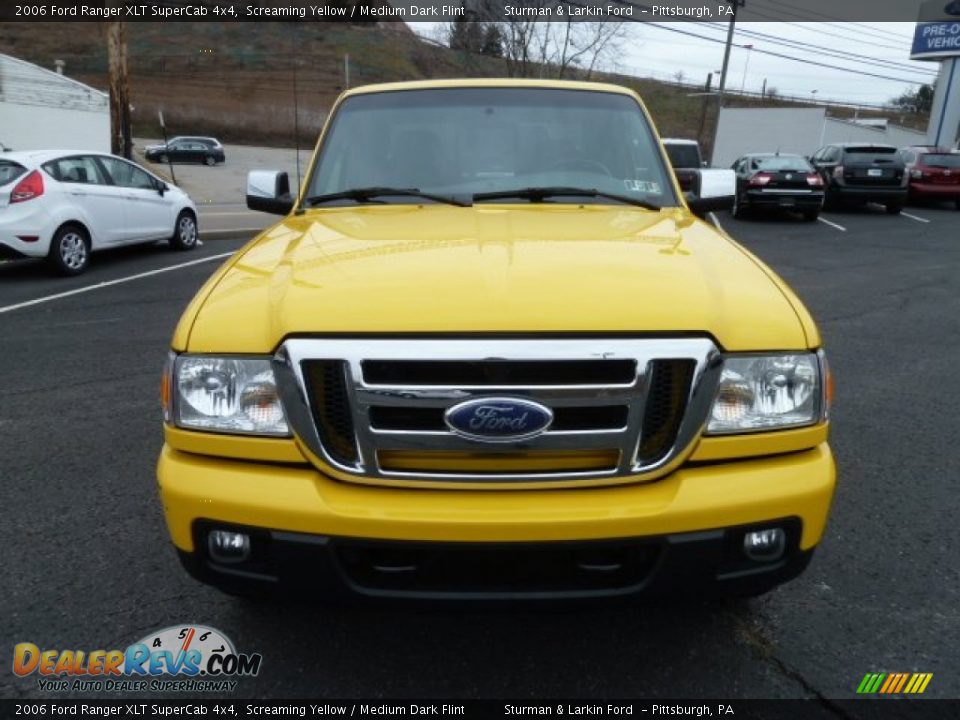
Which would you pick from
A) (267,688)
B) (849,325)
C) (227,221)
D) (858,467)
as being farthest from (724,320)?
(227,221)

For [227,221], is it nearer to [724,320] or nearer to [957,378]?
[957,378]

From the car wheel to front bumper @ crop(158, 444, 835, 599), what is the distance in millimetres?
10088

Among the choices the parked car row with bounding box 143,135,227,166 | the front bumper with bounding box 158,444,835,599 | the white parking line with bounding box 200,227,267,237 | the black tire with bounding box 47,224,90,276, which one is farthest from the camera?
the parked car row with bounding box 143,135,227,166

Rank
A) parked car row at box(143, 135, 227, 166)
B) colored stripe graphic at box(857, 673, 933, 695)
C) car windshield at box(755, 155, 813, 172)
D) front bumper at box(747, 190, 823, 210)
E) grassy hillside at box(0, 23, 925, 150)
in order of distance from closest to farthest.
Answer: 1. colored stripe graphic at box(857, 673, 933, 695)
2. front bumper at box(747, 190, 823, 210)
3. car windshield at box(755, 155, 813, 172)
4. parked car row at box(143, 135, 227, 166)
5. grassy hillside at box(0, 23, 925, 150)

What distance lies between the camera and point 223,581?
1.93 metres

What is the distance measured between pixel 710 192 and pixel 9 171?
8.46 m

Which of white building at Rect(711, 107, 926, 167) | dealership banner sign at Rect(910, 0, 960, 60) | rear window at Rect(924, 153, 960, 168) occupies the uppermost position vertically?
dealership banner sign at Rect(910, 0, 960, 60)

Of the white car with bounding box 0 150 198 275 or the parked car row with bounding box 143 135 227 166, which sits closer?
the white car with bounding box 0 150 198 275

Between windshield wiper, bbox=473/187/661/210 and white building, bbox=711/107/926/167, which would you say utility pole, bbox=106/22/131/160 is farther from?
white building, bbox=711/107/926/167

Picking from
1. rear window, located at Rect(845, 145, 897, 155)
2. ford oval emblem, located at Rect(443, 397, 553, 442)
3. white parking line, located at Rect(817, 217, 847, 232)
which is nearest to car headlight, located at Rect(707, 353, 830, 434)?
ford oval emblem, located at Rect(443, 397, 553, 442)

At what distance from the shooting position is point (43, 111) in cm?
2231

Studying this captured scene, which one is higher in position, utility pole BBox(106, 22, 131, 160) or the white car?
utility pole BBox(106, 22, 131, 160)

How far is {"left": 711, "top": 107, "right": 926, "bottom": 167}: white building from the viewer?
39.1 metres

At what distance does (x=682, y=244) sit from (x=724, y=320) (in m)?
0.62
